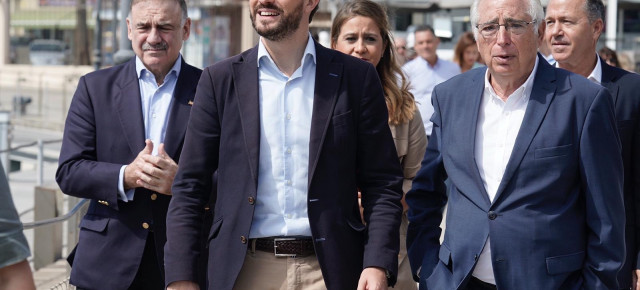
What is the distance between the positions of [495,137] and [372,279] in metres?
0.72

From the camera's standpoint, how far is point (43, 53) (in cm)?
5941

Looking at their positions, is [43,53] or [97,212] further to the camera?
[43,53]

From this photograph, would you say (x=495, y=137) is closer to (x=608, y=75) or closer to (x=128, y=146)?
(x=608, y=75)

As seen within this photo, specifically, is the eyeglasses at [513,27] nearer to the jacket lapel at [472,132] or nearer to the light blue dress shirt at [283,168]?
the jacket lapel at [472,132]

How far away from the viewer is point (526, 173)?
3.66 m

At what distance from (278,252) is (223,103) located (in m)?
0.61

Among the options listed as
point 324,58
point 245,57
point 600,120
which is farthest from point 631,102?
point 245,57

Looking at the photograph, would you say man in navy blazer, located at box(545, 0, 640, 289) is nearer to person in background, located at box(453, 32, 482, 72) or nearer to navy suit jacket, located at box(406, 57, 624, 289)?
navy suit jacket, located at box(406, 57, 624, 289)

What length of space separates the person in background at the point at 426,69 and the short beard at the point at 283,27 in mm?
5787

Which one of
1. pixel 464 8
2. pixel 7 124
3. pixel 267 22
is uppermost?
pixel 464 8

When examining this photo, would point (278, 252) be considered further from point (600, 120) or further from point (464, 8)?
point (464, 8)

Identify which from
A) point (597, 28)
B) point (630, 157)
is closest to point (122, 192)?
point (630, 157)

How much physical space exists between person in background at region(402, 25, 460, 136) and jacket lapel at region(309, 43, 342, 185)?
5.69 meters

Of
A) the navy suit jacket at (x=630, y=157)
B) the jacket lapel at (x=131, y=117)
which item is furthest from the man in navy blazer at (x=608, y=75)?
the jacket lapel at (x=131, y=117)
